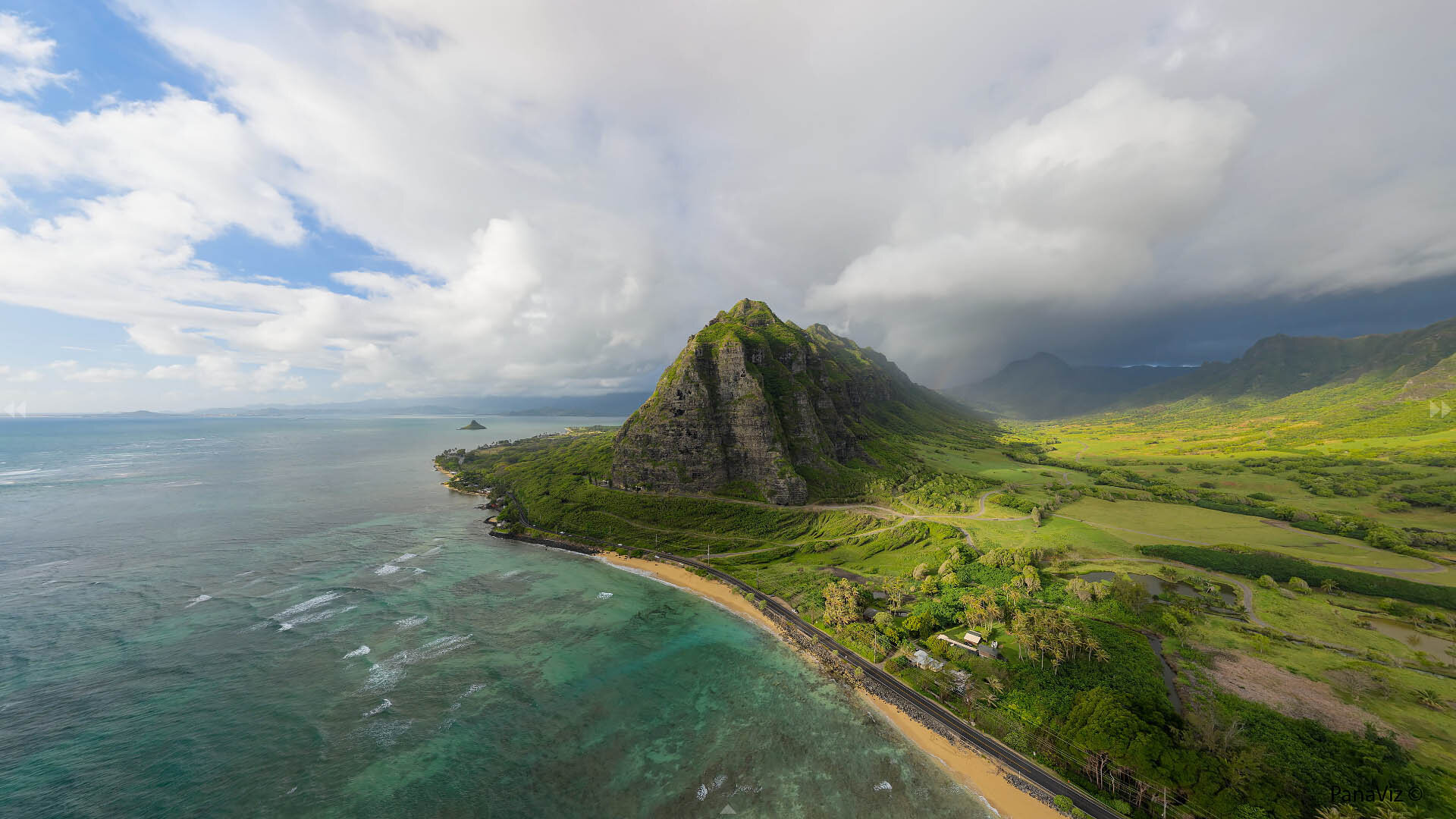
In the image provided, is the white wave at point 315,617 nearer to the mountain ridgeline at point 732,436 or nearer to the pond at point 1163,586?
the mountain ridgeline at point 732,436

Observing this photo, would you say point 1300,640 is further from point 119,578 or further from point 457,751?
point 119,578

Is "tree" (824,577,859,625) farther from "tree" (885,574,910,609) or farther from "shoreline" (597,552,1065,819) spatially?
"shoreline" (597,552,1065,819)

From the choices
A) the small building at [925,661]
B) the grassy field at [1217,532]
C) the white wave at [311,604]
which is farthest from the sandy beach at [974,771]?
the white wave at [311,604]

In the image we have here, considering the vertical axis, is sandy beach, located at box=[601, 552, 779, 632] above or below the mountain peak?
below

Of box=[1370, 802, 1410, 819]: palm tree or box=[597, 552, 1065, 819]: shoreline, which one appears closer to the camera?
box=[1370, 802, 1410, 819]: palm tree

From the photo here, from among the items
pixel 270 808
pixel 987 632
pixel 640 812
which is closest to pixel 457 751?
pixel 270 808

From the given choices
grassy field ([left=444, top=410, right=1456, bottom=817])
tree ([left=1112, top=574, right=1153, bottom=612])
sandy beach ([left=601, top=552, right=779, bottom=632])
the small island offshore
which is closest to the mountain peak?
the small island offshore

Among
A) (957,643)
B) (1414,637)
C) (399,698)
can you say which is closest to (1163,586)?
(1414,637)
